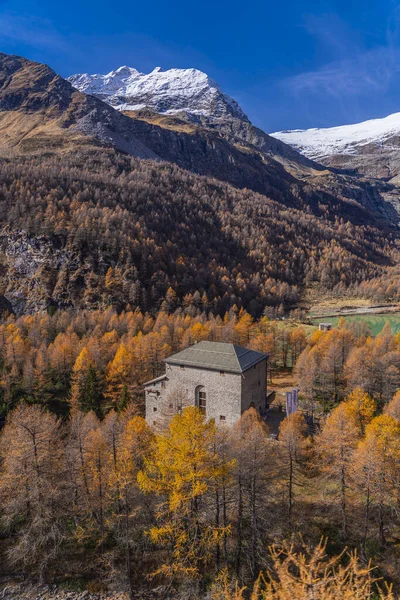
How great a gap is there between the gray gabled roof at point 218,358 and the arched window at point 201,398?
8.85 ft

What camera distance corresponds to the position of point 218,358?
42.0 metres

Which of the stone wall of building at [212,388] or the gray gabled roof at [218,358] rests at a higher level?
the gray gabled roof at [218,358]

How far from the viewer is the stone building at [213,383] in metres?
40.5

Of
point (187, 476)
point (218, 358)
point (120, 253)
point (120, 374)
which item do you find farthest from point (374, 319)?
point (187, 476)

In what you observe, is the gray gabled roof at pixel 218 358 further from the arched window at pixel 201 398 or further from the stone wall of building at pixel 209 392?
the arched window at pixel 201 398

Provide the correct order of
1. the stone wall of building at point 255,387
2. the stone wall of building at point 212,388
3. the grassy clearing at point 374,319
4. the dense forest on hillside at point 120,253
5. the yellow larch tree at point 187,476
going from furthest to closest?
the grassy clearing at point 374,319
the dense forest on hillside at point 120,253
the stone wall of building at point 255,387
the stone wall of building at point 212,388
the yellow larch tree at point 187,476

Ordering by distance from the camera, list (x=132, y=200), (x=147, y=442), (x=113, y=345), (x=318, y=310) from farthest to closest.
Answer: (x=132, y=200)
(x=318, y=310)
(x=113, y=345)
(x=147, y=442)

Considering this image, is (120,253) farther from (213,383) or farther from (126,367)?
(213,383)

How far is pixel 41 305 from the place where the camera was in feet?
334

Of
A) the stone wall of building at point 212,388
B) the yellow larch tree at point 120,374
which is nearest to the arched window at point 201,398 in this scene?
the stone wall of building at point 212,388

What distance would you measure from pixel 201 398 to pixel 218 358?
5.04 metres

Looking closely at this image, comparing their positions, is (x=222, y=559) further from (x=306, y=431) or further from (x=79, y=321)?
(x=79, y=321)

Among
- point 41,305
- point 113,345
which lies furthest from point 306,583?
point 41,305

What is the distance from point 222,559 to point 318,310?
126 metres
